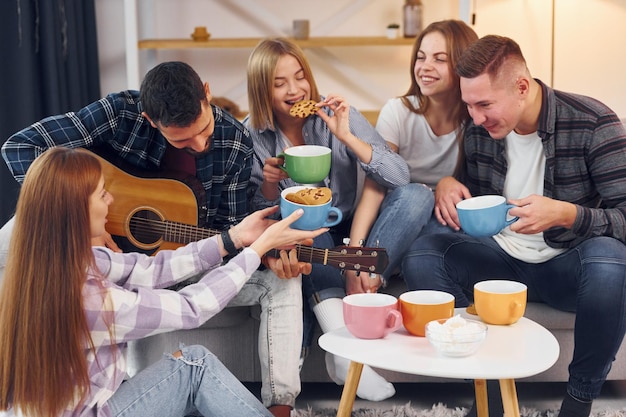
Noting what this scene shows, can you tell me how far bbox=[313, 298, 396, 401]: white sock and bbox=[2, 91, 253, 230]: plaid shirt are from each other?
350 mm

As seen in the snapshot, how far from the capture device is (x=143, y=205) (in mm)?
2125

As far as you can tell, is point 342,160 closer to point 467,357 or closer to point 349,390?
point 349,390

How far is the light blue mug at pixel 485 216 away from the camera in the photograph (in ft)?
6.15

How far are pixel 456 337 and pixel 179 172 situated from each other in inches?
37.6

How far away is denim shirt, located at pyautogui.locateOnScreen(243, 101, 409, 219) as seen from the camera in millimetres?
2281

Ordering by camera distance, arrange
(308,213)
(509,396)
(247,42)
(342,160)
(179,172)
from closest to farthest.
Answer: (509,396) < (308,213) < (179,172) < (342,160) < (247,42)

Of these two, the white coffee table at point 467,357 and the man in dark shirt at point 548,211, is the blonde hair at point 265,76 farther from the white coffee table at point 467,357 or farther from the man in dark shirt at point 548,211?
the white coffee table at point 467,357

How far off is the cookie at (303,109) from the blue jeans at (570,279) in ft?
1.46

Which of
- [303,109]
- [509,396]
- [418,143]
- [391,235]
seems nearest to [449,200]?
[391,235]

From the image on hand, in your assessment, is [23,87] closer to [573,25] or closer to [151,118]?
[151,118]

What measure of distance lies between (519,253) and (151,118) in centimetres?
100

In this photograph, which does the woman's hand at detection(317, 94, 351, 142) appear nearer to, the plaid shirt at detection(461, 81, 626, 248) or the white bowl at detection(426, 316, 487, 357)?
the plaid shirt at detection(461, 81, 626, 248)

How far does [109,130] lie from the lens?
6.95 feet

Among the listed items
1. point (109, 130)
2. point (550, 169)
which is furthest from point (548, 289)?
point (109, 130)
